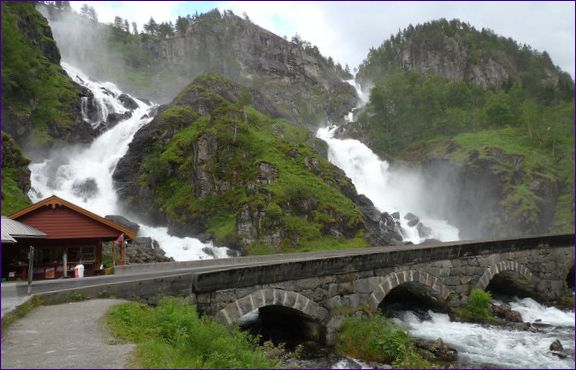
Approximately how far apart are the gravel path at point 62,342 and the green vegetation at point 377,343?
7945 millimetres

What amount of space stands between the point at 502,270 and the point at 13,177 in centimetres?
3355

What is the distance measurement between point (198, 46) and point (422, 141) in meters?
79.5

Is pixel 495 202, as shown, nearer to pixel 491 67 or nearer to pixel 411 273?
pixel 411 273

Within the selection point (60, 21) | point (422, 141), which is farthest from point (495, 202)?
point (60, 21)

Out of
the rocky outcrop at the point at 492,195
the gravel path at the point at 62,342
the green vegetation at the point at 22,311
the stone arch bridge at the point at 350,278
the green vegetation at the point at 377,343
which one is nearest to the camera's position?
the gravel path at the point at 62,342

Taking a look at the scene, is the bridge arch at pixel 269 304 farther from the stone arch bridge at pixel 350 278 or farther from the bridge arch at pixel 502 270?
the bridge arch at pixel 502 270

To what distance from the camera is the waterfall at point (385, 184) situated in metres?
57.6

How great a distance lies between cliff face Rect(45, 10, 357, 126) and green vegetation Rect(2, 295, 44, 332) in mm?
94250

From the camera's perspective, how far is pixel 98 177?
46469 mm

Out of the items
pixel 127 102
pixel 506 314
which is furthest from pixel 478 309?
pixel 127 102

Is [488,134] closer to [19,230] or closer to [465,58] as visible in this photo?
[465,58]

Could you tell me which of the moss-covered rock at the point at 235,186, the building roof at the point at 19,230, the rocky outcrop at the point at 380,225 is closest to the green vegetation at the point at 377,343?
the building roof at the point at 19,230

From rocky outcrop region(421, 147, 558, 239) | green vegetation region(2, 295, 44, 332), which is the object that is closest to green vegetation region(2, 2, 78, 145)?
green vegetation region(2, 295, 44, 332)

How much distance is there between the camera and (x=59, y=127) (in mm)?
51219
